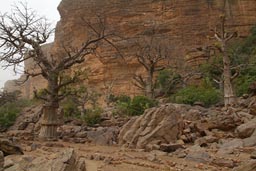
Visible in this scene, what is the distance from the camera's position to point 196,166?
6.00 meters

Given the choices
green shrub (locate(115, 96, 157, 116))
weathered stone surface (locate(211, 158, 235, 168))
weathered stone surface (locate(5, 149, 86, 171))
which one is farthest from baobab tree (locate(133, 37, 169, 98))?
weathered stone surface (locate(5, 149, 86, 171))

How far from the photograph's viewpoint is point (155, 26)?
124 feet

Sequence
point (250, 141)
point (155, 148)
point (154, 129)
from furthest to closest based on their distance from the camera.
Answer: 1. point (154, 129)
2. point (155, 148)
3. point (250, 141)

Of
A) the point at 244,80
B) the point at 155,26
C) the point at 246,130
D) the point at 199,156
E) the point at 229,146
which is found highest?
the point at 155,26

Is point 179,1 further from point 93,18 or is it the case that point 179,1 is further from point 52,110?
point 52,110

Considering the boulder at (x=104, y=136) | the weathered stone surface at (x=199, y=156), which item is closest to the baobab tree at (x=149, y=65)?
the boulder at (x=104, y=136)

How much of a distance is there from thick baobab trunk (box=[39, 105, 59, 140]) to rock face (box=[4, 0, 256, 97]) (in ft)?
76.6

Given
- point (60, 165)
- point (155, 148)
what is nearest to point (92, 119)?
point (155, 148)

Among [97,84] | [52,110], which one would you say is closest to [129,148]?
[52,110]

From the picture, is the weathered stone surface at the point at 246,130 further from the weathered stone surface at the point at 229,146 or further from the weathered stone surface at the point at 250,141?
the weathered stone surface at the point at 229,146

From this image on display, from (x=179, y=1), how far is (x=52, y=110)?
29.8m

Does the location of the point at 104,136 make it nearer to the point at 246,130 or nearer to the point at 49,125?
the point at 49,125

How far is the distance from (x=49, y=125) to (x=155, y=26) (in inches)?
1091

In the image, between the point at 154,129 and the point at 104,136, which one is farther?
the point at 104,136
